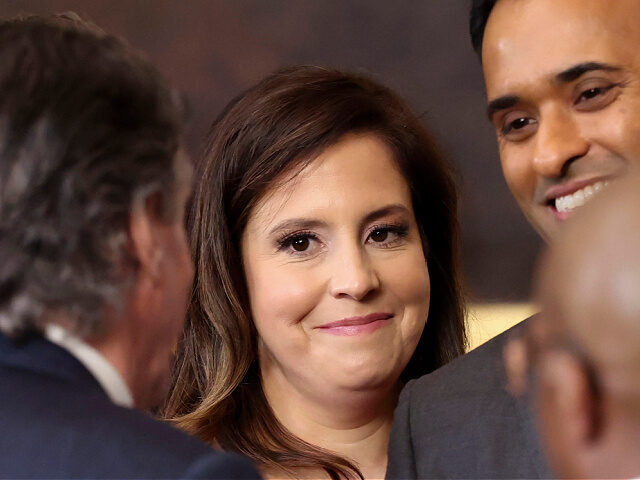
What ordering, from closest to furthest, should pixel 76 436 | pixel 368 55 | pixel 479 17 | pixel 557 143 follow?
pixel 76 436 < pixel 557 143 < pixel 479 17 < pixel 368 55

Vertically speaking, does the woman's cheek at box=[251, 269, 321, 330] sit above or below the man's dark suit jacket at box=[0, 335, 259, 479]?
above

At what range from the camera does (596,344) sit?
0.68 meters

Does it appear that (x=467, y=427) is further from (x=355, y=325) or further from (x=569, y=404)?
(x=569, y=404)

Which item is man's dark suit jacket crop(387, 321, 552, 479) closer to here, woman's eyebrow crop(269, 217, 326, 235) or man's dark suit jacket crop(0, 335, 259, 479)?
woman's eyebrow crop(269, 217, 326, 235)

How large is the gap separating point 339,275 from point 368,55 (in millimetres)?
1872

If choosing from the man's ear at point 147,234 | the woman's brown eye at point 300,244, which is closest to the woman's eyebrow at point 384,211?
the woman's brown eye at point 300,244

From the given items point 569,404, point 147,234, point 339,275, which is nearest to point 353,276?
point 339,275

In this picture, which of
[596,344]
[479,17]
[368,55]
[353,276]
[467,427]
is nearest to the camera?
[596,344]

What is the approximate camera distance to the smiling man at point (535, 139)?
139 cm

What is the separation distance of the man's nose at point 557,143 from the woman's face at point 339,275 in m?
0.30

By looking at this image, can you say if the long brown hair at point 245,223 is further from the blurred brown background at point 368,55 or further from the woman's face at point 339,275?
the blurred brown background at point 368,55

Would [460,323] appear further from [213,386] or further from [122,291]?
→ [122,291]

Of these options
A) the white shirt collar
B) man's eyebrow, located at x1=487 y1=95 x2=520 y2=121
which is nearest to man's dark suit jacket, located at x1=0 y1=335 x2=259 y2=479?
the white shirt collar

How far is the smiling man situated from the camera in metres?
1.39
